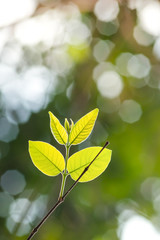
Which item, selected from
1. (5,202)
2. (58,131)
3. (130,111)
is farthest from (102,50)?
(58,131)

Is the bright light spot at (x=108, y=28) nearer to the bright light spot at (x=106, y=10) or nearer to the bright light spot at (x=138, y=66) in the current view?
the bright light spot at (x=106, y=10)

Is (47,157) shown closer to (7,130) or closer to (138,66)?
(7,130)

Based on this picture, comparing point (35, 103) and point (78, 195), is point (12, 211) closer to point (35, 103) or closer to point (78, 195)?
point (78, 195)

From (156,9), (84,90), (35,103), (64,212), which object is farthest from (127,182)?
(156,9)

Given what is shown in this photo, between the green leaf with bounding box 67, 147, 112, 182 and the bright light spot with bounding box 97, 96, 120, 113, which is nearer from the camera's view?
the green leaf with bounding box 67, 147, 112, 182

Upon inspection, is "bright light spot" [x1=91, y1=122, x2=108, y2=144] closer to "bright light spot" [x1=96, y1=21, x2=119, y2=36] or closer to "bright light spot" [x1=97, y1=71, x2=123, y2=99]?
"bright light spot" [x1=97, y1=71, x2=123, y2=99]

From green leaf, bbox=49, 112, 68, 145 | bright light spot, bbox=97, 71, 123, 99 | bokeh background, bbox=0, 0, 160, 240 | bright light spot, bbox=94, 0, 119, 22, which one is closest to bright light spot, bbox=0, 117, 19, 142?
bokeh background, bbox=0, 0, 160, 240
